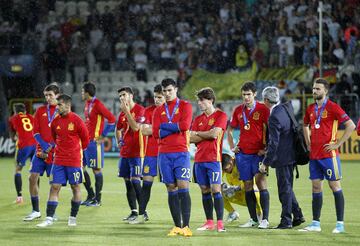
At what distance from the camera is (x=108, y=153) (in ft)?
102

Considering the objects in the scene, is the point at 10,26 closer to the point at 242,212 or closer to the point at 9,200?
the point at 9,200

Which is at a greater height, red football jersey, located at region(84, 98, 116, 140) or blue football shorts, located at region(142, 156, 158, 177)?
red football jersey, located at region(84, 98, 116, 140)

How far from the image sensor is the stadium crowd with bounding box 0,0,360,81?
32562 millimetres

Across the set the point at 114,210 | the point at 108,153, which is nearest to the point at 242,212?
the point at 114,210

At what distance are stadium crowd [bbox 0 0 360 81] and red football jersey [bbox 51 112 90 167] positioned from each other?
19.3 meters

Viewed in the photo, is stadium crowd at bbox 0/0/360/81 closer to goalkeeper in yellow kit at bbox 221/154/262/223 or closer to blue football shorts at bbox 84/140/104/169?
blue football shorts at bbox 84/140/104/169

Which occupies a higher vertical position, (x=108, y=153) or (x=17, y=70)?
(x=17, y=70)

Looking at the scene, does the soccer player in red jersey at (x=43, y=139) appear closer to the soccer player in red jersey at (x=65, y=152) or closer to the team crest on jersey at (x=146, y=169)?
the soccer player in red jersey at (x=65, y=152)

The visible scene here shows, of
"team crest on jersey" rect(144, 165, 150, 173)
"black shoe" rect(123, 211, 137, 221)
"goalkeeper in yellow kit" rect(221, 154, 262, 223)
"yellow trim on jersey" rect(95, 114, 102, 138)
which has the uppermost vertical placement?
"yellow trim on jersey" rect(95, 114, 102, 138)

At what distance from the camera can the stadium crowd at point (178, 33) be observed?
32562 mm

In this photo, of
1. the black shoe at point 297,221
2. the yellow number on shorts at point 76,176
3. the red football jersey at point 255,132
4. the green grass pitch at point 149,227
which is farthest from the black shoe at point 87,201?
the black shoe at point 297,221

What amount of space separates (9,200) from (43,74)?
16937mm

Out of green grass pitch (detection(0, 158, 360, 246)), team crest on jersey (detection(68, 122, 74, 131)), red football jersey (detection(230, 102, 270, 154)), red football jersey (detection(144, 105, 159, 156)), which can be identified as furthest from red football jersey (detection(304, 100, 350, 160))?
team crest on jersey (detection(68, 122, 74, 131))

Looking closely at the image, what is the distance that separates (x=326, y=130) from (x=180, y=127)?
2082 mm
